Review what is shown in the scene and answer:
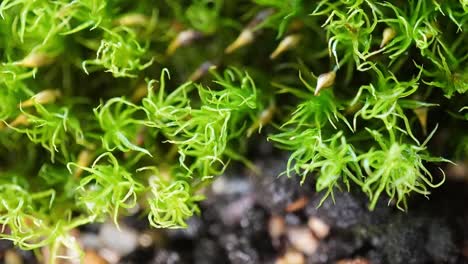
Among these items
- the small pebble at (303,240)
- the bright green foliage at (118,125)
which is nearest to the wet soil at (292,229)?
the small pebble at (303,240)

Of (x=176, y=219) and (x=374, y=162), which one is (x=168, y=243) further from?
(x=374, y=162)

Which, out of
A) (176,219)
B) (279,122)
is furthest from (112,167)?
(279,122)

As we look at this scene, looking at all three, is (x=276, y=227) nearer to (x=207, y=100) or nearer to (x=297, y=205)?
(x=297, y=205)

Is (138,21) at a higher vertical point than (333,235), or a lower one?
higher

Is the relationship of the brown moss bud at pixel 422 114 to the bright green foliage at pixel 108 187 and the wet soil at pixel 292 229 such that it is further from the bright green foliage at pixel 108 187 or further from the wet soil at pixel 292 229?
the bright green foliage at pixel 108 187

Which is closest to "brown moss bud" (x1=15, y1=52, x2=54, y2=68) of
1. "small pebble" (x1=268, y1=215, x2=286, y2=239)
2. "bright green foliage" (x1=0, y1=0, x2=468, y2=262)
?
"bright green foliage" (x1=0, y1=0, x2=468, y2=262)

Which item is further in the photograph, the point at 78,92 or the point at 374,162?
the point at 78,92

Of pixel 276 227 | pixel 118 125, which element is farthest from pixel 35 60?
pixel 276 227
